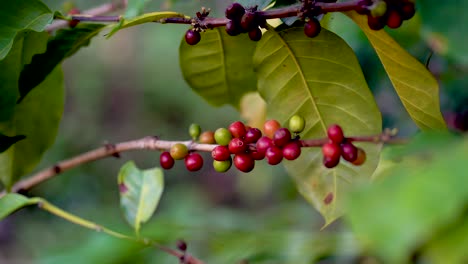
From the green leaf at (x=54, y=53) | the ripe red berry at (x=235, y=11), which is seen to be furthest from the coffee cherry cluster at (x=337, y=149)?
the green leaf at (x=54, y=53)

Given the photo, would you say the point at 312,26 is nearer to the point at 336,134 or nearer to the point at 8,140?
the point at 336,134

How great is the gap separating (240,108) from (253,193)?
3.07 metres

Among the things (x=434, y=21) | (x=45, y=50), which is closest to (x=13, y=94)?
(x=45, y=50)

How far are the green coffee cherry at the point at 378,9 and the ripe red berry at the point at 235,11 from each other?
203 millimetres

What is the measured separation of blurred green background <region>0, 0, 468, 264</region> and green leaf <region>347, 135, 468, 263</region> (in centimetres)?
34

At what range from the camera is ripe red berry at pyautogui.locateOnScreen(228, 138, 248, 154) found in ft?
2.76

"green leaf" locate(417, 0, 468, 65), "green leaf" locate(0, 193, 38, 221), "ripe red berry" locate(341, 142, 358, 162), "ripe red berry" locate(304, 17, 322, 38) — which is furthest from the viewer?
"green leaf" locate(0, 193, 38, 221)

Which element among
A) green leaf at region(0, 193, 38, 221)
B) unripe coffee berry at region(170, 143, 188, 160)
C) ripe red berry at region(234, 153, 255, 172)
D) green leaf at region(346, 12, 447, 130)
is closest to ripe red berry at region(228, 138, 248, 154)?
ripe red berry at region(234, 153, 255, 172)

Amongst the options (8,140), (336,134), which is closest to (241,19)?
(336,134)

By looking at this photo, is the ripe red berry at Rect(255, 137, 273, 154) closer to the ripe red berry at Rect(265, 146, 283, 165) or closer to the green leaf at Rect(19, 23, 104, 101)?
the ripe red berry at Rect(265, 146, 283, 165)

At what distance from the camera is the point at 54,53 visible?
964 millimetres

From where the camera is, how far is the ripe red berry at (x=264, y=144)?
2.65 feet

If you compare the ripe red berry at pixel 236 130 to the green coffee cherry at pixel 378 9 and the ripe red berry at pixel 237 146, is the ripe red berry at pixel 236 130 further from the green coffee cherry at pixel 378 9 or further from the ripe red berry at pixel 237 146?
the green coffee cherry at pixel 378 9

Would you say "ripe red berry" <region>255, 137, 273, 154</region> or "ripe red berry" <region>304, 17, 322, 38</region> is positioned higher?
"ripe red berry" <region>304, 17, 322, 38</region>
